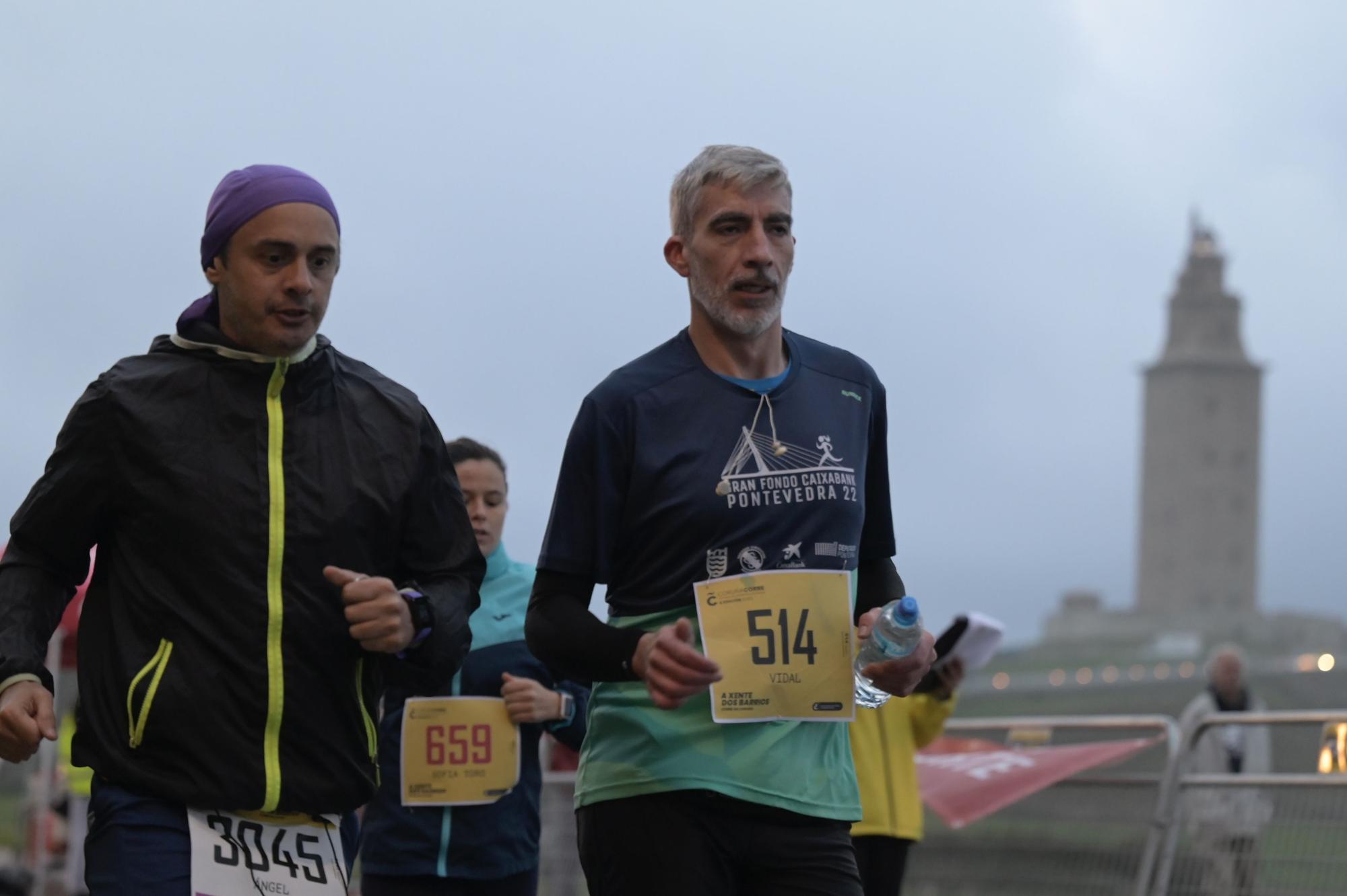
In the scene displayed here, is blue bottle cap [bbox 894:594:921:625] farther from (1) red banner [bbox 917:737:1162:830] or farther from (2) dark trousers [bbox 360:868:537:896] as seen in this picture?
(1) red banner [bbox 917:737:1162:830]

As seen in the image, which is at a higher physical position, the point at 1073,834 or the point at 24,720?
the point at 24,720

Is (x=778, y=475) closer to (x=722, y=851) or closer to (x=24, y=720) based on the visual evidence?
(x=722, y=851)

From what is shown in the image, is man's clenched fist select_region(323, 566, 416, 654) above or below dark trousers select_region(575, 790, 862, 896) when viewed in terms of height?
above

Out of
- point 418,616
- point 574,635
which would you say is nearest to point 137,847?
point 418,616

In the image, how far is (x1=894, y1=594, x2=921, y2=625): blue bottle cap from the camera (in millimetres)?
4066

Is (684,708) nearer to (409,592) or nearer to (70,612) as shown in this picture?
(409,592)

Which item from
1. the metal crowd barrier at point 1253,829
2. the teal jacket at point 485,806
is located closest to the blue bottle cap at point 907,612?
the teal jacket at point 485,806

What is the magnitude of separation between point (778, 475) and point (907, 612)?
0.41m

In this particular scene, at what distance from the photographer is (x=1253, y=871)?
8.48 m

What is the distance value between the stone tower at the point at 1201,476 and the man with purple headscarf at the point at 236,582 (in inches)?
4395

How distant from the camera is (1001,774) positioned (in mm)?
9578

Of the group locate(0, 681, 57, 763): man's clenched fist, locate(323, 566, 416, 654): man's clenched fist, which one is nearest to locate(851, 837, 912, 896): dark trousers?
locate(323, 566, 416, 654): man's clenched fist

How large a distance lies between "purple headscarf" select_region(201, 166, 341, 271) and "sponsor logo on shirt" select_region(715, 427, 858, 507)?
928mm

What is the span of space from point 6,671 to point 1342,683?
5016 cm
